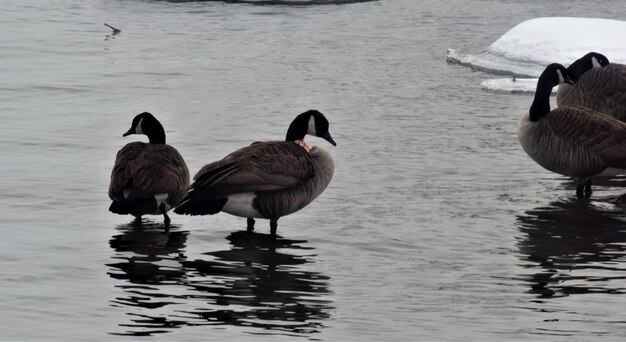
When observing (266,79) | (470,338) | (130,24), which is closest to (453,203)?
(470,338)

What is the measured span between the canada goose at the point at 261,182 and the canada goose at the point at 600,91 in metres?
4.85

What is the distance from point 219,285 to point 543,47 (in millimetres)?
13716

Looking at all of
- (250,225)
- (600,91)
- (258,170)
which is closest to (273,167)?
(258,170)

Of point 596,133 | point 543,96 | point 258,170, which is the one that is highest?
point 543,96

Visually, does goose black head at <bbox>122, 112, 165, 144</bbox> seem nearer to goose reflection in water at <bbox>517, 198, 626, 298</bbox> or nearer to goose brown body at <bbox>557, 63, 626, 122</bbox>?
goose reflection in water at <bbox>517, 198, 626, 298</bbox>

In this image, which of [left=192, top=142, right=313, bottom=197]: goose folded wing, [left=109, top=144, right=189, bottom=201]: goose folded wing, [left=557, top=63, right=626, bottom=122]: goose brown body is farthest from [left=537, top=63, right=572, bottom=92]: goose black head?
[left=109, top=144, right=189, bottom=201]: goose folded wing

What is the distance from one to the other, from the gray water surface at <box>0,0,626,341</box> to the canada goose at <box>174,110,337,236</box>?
0.33 m

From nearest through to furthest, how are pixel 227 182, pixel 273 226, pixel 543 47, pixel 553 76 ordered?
pixel 227 182 < pixel 273 226 < pixel 553 76 < pixel 543 47

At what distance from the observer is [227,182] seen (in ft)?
33.2

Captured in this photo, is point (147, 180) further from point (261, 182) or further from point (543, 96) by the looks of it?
Result: point (543, 96)

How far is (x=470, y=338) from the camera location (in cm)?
773

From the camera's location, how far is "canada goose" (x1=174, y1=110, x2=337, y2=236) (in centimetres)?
1009

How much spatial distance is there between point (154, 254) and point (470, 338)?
3.26 metres

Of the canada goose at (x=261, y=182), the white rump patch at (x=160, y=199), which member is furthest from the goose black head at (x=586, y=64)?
the white rump patch at (x=160, y=199)
